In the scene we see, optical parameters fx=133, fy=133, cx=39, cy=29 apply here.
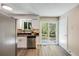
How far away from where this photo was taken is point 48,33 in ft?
34.2

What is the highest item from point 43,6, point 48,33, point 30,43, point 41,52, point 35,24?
point 43,6

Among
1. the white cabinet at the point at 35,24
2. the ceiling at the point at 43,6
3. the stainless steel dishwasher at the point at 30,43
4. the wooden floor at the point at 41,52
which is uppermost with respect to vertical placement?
the ceiling at the point at 43,6

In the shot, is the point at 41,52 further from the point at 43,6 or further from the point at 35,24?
the point at 43,6

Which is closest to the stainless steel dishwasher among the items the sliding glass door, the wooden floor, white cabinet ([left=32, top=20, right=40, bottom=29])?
the wooden floor

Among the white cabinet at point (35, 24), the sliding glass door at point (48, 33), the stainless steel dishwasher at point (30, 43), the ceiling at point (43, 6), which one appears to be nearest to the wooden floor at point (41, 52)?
the stainless steel dishwasher at point (30, 43)

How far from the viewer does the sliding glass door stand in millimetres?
10295

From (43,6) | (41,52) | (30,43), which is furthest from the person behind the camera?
(30,43)

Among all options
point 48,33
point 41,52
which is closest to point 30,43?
point 41,52

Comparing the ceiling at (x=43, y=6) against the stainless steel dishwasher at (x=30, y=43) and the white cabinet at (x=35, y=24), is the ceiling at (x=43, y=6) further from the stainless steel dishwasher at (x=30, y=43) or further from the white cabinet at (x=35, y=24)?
the stainless steel dishwasher at (x=30, y=43)

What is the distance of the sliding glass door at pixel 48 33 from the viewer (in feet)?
33.8

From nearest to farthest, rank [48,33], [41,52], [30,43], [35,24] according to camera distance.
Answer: [41,52] → [30,43] → [35,24] → [48,33]

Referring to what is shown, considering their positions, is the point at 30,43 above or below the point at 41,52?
above

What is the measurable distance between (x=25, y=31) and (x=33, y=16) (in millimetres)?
1160

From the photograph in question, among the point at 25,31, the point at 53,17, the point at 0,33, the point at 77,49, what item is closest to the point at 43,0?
the point at 0,33
